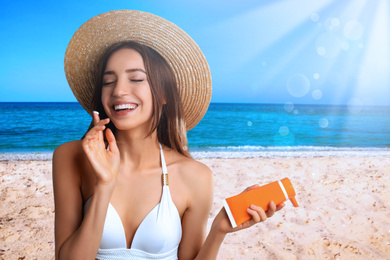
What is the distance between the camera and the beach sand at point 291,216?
3.70 metres

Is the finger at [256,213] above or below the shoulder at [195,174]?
above

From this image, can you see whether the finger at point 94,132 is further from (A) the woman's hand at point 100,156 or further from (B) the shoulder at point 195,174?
(B) the shoulder at point 195,174

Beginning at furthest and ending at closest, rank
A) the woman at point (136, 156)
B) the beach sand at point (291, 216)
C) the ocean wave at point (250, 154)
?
the ocean wave at point (250, 154)
the beach sand at point (291, 216)
the woman at point (136, 156)

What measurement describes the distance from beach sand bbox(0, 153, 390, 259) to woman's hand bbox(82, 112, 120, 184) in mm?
2438

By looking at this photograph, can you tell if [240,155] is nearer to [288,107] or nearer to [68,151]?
[68,151]

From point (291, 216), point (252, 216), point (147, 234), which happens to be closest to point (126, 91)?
point (147, 234)

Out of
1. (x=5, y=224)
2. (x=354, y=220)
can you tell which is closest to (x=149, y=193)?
(x=5, y=224)

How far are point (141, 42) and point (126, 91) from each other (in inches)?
18.7

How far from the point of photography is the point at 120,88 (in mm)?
1748

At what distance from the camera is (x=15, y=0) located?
41.9 metres

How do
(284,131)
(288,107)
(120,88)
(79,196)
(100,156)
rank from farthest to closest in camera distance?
(288,107)
(284,131)
(79,196)
(120,88)
(100,156)

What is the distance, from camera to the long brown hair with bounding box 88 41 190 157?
1.89m

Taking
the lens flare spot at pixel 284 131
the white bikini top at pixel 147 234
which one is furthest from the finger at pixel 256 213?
the lens flare spot at pixel 284 131

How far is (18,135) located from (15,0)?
103 ft
